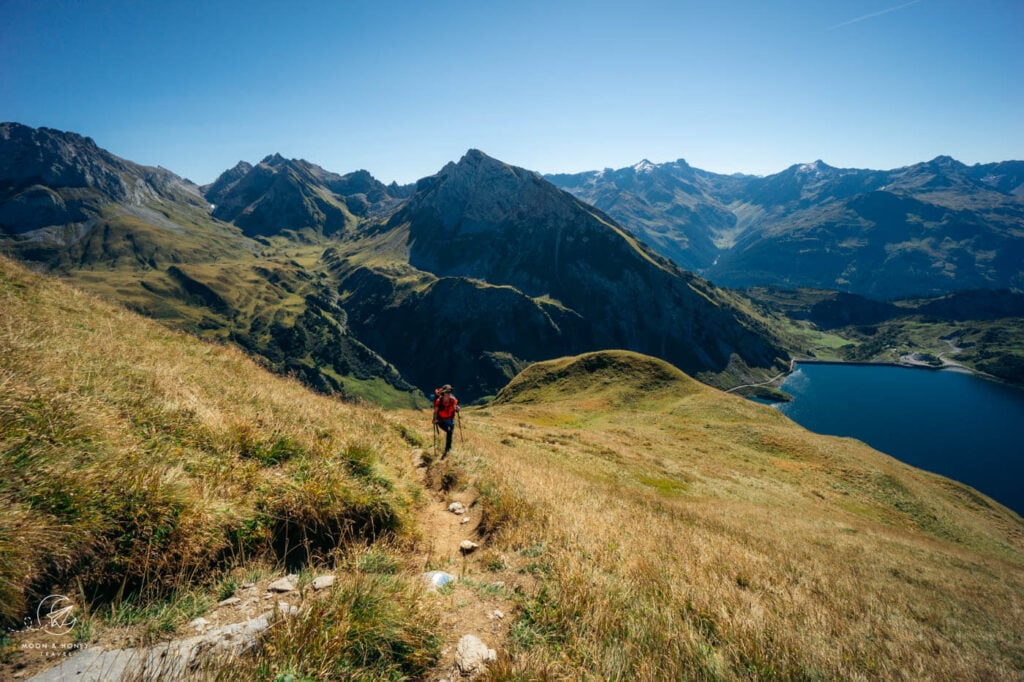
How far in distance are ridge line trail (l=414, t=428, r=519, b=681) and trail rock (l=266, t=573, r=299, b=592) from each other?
6.51 feet

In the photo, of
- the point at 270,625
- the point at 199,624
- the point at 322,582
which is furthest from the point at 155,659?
the point at 322,582

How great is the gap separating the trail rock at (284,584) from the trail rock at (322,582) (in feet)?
0.86

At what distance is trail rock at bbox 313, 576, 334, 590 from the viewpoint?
565 cm

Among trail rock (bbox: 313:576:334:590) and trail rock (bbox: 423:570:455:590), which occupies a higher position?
trail rock (bbox: 313:576:334:590)

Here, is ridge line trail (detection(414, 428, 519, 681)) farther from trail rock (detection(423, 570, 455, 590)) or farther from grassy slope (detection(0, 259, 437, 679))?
grassy slope (detection(0, 259, 437, 679))

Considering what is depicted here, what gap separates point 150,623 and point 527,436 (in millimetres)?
29186

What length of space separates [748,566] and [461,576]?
7990 mm

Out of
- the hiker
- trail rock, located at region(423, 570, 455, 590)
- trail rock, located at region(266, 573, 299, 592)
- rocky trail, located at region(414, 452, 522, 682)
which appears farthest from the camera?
the hiker

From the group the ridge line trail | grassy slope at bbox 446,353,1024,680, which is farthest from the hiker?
the ridge line trail

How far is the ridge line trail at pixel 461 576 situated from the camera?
17.9 ft

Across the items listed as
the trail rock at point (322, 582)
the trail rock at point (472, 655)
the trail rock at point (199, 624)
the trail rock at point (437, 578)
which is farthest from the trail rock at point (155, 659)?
the trail rock at point (437, 578)

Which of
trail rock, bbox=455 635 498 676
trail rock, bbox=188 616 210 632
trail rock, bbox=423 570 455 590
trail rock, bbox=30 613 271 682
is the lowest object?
trail rock, bbox=423 570 455 590

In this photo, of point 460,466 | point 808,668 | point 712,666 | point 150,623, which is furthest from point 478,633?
point 460,466

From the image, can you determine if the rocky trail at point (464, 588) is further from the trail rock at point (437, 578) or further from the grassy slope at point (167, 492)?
the grassy slope at point (167, 492)
